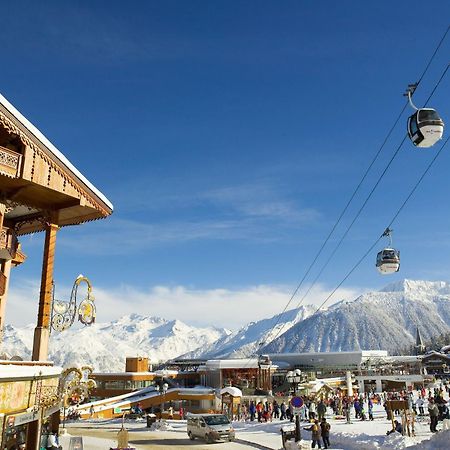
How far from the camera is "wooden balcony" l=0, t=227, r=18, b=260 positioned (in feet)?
67.3

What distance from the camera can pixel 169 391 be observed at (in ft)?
215

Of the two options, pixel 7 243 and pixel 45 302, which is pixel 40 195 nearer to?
pixel 45 302

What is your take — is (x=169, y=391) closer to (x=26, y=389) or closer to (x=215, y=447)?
(x=215, y=447)

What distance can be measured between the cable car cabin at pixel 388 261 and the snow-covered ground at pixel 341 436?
7012 mm

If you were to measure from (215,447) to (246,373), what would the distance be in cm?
5041

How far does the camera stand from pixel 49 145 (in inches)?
614

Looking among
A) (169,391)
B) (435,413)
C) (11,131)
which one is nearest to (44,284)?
(11,131)

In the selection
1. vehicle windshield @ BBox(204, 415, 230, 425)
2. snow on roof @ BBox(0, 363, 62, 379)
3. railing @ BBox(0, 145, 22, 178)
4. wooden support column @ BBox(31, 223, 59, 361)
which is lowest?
vehicle windshield @ BBox(204, 415, 230, 425)

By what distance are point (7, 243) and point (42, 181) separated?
6.95m

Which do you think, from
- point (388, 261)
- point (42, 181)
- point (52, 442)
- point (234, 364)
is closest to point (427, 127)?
point (388, 261)

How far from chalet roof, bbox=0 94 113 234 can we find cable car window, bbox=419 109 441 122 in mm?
11300

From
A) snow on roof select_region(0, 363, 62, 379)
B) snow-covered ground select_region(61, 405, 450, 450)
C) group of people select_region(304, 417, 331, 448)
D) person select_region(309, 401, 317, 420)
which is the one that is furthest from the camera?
person select_region(309, 401, 317, 420)

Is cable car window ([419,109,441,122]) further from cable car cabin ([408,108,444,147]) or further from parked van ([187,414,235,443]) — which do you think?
parked van ([187,414,235,443])

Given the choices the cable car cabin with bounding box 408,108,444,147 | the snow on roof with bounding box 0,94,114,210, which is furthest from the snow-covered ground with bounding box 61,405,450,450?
the snow on roof with bounding box 0,94,114,210
